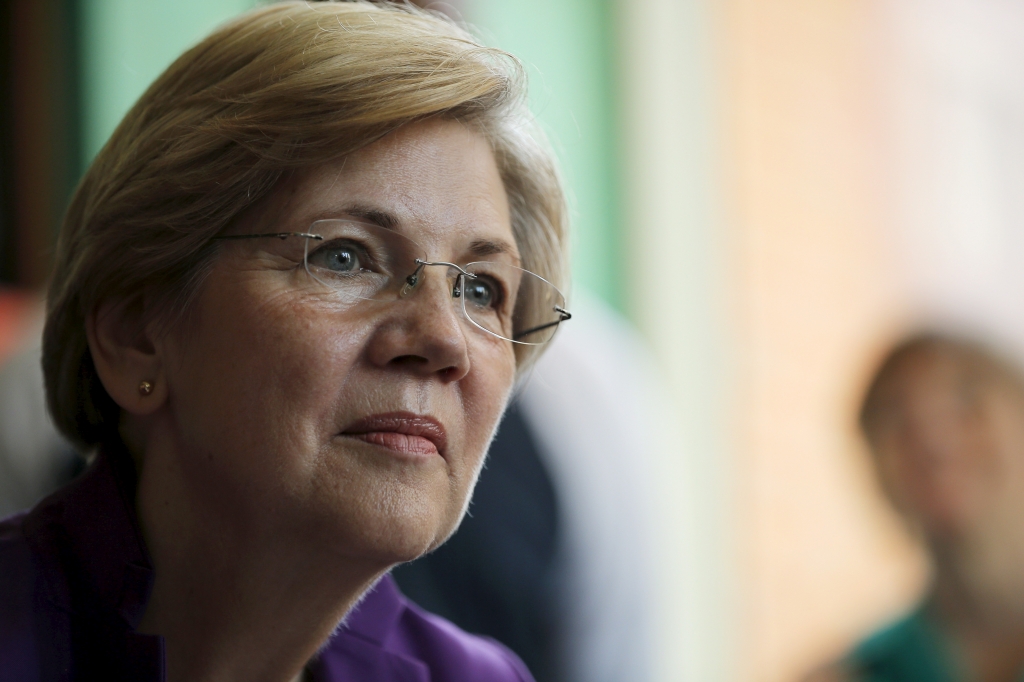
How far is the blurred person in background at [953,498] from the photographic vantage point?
84.7 inches

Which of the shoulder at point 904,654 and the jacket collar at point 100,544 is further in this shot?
the shoulder at point 904,654

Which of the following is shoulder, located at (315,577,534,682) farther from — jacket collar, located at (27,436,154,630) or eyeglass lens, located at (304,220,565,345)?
eyeglass lens, located at (304,220,565,345)

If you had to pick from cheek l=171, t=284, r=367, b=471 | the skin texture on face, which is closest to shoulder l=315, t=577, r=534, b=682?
the skin texture on face

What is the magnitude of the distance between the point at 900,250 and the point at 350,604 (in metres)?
3.64

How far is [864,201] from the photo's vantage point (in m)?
4.01

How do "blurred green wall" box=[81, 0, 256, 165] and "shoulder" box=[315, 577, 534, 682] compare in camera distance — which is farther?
"blurred green wall" box=[81, 0, 256, 165]

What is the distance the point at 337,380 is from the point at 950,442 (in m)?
1.96

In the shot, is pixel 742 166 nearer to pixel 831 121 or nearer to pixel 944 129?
pixel 831 121

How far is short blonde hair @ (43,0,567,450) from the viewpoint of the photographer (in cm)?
97

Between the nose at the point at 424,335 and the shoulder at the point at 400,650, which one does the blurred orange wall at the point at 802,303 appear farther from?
the nose at the point at 424,335

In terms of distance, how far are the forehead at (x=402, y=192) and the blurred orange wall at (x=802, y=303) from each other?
274cm

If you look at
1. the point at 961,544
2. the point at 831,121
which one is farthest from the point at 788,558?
the point at 831,121

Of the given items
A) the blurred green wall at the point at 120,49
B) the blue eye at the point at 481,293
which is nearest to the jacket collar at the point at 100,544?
the blue eye at the point at 481,293

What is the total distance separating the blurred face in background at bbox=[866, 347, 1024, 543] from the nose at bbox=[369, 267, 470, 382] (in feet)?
6.00
